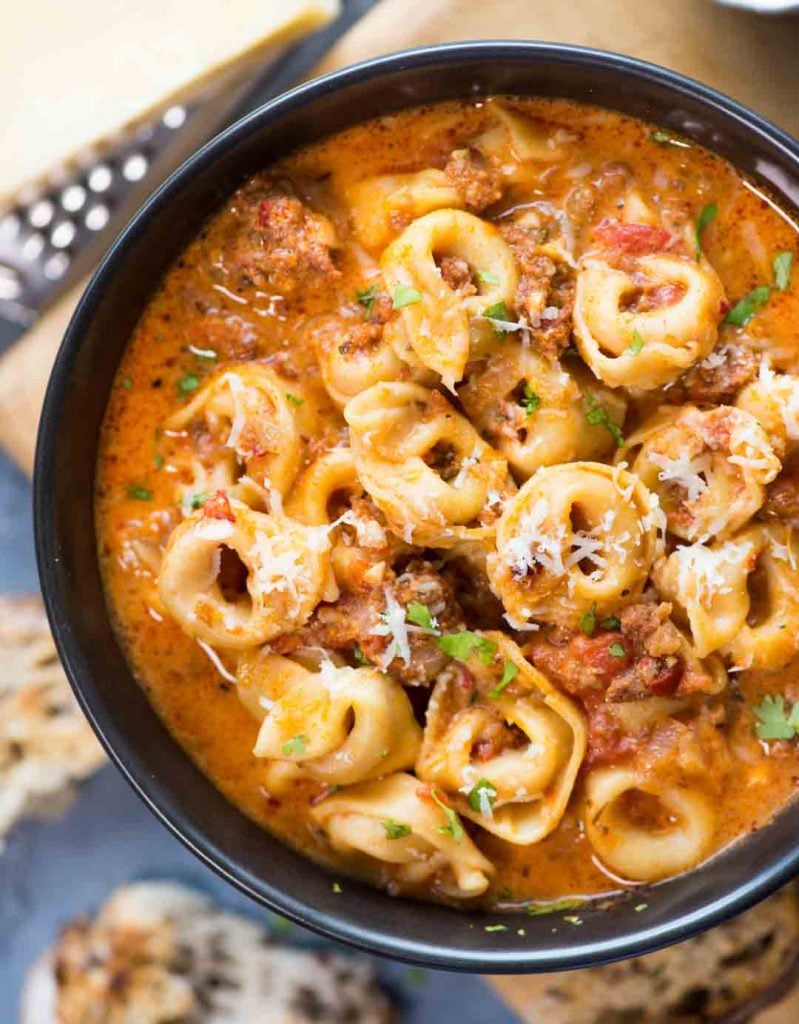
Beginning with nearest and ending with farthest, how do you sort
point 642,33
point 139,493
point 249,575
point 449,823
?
point 449,823, point 249,575, point 139,493, point 642,33

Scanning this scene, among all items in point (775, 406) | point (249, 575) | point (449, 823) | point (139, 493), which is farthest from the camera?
point (139, 493)

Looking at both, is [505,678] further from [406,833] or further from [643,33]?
[643,33]

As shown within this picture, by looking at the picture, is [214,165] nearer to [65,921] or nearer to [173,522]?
[173,522]

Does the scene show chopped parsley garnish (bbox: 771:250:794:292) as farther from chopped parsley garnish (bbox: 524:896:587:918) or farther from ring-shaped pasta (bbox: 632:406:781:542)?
chopped parsley garnish (bbox: 524:896:587:918)

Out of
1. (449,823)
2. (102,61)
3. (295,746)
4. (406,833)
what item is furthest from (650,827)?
(102,61)

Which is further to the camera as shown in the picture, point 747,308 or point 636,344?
point 747,308

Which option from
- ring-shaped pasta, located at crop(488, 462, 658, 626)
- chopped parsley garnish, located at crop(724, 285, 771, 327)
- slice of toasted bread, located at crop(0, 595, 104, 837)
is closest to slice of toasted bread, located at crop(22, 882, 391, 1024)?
slice of toasted bread, located at crop(0, 595, 104, 837)
